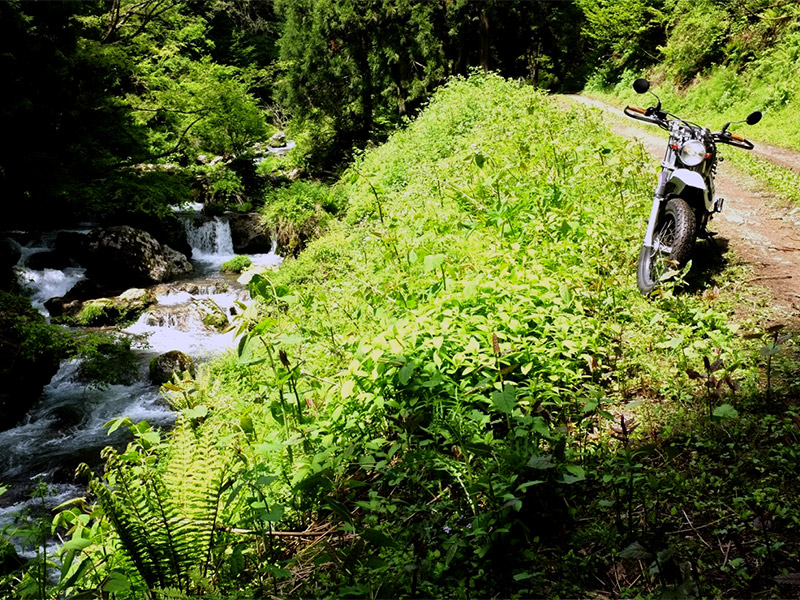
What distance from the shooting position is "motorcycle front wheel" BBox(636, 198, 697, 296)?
4.62m

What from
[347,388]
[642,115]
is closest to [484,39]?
[642,115]

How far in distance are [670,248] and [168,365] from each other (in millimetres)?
9110

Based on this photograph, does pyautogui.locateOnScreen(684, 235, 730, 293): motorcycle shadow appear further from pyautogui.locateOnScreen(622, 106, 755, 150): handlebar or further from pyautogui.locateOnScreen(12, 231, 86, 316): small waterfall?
pyautogui.locateOnScreen(12, 231, 86, 316): small waterfall

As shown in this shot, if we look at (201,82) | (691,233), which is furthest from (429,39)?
(691,233)

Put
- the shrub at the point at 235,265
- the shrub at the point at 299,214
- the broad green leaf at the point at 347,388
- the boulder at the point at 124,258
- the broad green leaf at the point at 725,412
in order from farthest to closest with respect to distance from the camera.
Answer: the shrub at the point at 299,214, the shrub at the point at 235,265, the boulder at the point at 124,258, the broad green leaf at the point at 347,388, the broad green leaf at the point at 725,412

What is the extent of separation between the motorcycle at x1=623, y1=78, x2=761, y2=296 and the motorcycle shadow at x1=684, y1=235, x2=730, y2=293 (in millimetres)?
392

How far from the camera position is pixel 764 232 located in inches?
245

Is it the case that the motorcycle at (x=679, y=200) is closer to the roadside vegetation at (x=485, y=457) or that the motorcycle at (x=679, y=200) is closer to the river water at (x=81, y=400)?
the roadside vegetation at (x=485, y=457)

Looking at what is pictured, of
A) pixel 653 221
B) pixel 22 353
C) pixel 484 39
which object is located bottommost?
pixel 22 353

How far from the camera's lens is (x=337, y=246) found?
10.5 metres

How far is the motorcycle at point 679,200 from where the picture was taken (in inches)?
182

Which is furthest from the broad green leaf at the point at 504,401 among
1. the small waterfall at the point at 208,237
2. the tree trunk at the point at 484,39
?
the tree trunk at the point at 484,39

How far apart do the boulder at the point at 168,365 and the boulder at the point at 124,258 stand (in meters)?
5.83

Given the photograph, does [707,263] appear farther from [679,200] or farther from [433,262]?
[433,262]
